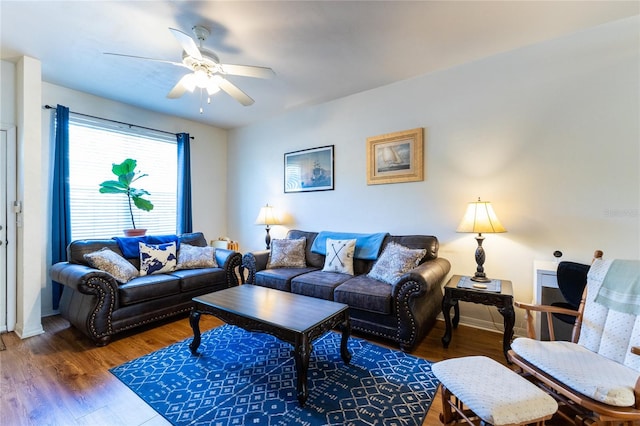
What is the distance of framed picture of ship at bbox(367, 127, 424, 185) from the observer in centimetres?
319

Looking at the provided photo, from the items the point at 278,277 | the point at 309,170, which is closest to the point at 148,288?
the point at 278,277

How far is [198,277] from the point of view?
3.25 meters

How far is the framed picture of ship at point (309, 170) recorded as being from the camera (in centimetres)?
390

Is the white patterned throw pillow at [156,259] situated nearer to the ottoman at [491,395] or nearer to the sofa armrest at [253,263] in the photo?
the sofa armrest at [253,263]

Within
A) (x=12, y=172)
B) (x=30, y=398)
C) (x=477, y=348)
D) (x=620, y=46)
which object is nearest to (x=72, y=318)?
(x=30, y=398)

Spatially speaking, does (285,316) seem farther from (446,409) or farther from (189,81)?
(189,81)

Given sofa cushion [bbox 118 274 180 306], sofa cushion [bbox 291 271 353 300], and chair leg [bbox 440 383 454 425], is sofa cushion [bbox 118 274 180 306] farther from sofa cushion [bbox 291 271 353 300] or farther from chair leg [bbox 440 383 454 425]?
chair leg [bbox 440 383 454 425]

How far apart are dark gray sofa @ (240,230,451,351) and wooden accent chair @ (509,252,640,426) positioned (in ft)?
2.50

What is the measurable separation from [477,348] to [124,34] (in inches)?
159

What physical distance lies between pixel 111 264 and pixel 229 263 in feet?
4.02

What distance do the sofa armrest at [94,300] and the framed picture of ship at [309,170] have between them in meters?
2.50

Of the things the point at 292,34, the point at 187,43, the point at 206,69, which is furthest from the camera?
the point at 292,34

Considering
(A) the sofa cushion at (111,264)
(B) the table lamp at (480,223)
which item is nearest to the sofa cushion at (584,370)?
(B) the table lamp at (480,223)

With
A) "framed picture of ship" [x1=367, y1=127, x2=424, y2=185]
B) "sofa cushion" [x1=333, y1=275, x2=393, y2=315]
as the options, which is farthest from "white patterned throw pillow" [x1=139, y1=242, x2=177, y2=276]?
"framed picture of ship" [x1=367, y1=127, x2=424, y2=185]
